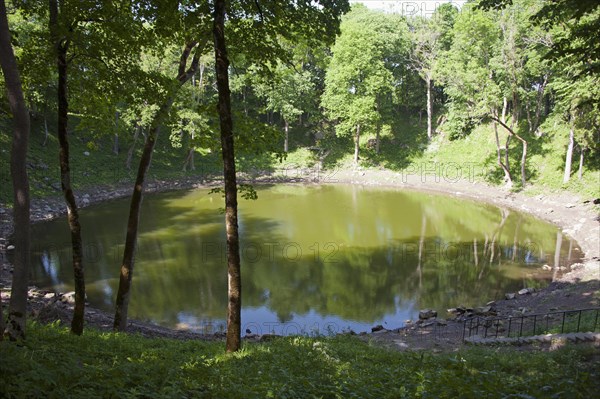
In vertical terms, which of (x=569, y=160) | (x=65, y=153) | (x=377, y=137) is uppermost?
(x=377, y=137)

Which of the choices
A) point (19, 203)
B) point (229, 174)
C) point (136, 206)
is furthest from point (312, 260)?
point (19, 203)

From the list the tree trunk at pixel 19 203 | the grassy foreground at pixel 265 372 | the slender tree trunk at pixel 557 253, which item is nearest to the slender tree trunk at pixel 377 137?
the slender tree trunk at pixel 557 253

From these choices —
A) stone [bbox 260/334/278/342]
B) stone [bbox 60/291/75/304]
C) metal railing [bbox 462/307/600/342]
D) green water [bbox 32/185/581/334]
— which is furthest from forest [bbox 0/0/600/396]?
metal railing [bbox 462/307/600/342]

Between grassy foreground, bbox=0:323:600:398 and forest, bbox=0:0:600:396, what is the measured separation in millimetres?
473

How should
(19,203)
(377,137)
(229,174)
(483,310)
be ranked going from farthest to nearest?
1. (377,137)
2. (483,310)
3. (229,174)
4. (19,203)

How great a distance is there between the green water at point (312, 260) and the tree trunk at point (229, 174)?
642 centimetres

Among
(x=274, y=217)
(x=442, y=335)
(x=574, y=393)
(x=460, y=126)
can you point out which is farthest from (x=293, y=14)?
(x=460, y=126)

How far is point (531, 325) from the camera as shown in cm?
1377

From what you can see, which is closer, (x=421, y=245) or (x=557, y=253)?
(x=557, y=253)

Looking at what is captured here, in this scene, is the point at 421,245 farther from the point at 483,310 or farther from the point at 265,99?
the point at 265,99

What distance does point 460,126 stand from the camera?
43.4 metres

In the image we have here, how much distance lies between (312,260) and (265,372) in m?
13.5

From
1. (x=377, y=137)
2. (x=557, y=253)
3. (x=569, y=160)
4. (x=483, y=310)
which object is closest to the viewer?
(x=483, y=310)

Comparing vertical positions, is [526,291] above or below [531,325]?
below
